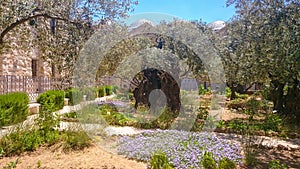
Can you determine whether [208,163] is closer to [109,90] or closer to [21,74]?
[21,74]

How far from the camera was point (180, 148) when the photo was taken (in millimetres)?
4598

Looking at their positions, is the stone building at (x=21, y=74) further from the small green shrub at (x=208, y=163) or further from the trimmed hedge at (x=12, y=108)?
the small green shrub at (x=208, y=163)

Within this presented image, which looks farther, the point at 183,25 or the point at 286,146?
the point at 183,25


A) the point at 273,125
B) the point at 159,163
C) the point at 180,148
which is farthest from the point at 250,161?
the point at 273,125

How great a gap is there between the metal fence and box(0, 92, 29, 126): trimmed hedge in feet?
6.30

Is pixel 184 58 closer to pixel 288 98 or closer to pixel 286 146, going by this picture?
pixel 288 98

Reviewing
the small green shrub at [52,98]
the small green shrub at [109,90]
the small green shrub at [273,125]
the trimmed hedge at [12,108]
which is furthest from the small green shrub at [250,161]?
the small green shrub at [109,90]

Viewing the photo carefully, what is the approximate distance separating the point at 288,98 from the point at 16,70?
1256 centimetres

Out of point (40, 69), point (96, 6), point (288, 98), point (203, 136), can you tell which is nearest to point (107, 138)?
point (203, 136)

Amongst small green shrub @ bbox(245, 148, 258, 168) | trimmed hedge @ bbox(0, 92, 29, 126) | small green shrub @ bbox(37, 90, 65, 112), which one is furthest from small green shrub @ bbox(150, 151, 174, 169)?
small green shrub @ bbox(37, 90, 65, 112)

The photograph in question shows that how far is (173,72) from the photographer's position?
8.93 metres

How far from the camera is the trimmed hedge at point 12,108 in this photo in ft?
21.8

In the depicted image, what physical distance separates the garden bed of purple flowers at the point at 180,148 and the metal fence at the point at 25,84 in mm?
5708

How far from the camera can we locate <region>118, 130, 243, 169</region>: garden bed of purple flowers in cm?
416
